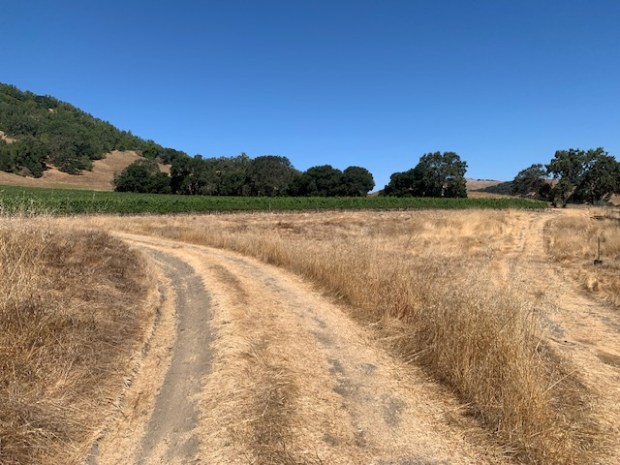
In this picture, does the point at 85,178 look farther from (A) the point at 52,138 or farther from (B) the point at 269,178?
(B) the point at 269,178

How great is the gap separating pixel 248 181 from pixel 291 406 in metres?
99.2

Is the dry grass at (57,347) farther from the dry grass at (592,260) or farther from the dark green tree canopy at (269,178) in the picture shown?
the dark green tree canopy at (269,178)

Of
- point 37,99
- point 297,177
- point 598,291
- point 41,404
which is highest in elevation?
point 37,99

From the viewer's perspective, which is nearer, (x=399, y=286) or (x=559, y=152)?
(x=399, y=286)

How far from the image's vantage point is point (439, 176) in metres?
100

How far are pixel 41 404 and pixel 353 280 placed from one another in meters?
5.98

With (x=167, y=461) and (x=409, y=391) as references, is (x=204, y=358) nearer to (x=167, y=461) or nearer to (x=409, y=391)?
(x=167, y=461)

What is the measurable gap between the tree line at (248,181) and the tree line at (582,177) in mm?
41655

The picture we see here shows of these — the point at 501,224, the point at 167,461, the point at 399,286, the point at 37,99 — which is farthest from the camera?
the point at 37,99

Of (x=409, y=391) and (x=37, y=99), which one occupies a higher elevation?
(x=37, y=99)

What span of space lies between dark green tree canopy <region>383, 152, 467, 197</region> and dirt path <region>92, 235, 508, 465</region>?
99476 millimetres

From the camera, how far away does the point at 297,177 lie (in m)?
104

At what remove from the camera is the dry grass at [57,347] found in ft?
10.6

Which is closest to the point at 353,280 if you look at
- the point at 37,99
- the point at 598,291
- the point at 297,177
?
the point at 598,291
